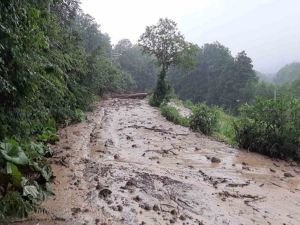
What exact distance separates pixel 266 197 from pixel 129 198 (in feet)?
7.93

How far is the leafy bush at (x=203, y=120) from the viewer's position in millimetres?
→ 12477

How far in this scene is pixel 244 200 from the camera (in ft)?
18.8

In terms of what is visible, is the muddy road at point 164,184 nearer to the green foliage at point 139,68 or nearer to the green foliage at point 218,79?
the green foliage at point 218,79

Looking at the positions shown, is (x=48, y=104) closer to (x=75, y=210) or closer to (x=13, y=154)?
(x=13, y=154)

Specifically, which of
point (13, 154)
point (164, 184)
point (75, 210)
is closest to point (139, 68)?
point (164, 184)

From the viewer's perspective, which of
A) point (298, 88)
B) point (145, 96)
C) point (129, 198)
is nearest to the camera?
point (129, 198)

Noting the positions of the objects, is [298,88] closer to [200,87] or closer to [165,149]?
[200,87]

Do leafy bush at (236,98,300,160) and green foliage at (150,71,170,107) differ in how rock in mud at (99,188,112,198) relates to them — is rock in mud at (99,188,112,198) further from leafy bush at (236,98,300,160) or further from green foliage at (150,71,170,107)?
green foliage at (150,71,170,107)

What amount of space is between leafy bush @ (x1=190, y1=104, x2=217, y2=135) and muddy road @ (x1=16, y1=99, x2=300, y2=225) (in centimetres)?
201

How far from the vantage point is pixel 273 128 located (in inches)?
370

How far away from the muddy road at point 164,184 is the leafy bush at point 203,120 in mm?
2005

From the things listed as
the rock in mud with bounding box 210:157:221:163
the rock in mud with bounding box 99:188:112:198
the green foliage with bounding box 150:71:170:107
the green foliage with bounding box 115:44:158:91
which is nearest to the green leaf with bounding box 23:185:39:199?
the rock in mud with bounding box 99:188:112:198

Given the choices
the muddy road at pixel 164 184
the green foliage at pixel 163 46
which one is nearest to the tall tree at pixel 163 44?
the green foliage at pixel 163 46

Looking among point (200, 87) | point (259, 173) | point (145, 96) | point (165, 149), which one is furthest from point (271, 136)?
point (200, 87)
